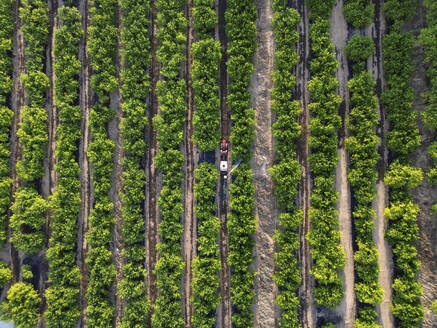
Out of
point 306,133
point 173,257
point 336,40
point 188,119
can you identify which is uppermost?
point 336,40

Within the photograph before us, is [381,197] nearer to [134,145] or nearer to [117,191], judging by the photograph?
[134,145]

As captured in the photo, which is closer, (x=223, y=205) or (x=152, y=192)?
(x=223, y=205)

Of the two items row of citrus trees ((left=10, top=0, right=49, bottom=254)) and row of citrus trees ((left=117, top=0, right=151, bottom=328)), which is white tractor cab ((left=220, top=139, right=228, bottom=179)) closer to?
row of citrus trees ((left=117, top=0, right=151, bottom=328))

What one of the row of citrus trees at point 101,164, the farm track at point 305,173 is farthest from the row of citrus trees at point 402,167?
the row of citrus trees at point 101,164

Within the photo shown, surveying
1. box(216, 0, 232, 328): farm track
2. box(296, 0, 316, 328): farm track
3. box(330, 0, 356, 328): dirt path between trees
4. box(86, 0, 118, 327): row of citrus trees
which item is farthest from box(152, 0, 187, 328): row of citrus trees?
box(330, 0, 356, 328): dirt path between trees

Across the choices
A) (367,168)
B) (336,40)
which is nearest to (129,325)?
(367,168)

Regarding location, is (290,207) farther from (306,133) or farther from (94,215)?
(94,215)

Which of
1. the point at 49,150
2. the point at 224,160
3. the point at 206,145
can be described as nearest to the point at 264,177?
the point at 224,160
